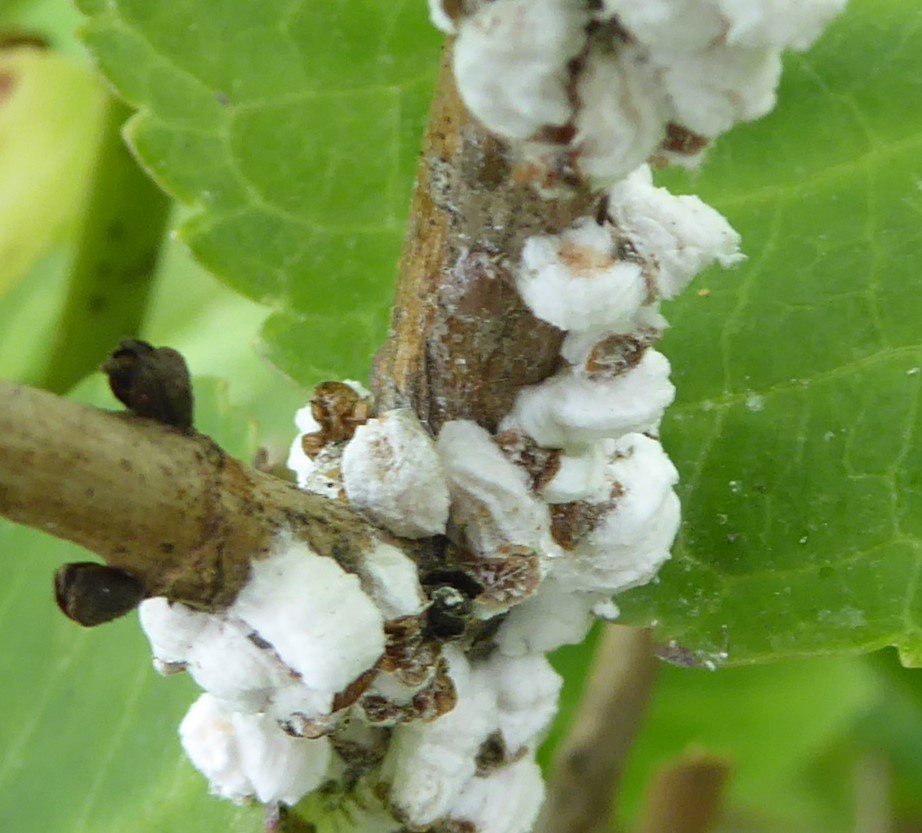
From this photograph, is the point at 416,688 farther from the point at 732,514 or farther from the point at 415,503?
the point at 732,514

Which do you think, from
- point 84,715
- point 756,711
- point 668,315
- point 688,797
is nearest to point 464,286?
point 668,315

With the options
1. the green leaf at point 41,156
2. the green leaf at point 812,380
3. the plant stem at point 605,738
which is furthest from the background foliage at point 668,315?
the plant stem at point 605,738

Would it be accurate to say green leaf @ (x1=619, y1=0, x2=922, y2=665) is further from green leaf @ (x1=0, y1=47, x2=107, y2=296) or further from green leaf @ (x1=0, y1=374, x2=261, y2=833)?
green leaf @ (x1=0, y1=47, x2=107, y2=296)

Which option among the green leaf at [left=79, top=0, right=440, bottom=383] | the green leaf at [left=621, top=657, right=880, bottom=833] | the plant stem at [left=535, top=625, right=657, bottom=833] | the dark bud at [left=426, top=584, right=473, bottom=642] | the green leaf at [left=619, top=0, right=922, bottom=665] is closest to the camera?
the dark bud at [left=426, top=584, right=473, bottom=642]

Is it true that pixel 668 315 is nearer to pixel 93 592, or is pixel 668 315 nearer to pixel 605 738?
pixel 93 592

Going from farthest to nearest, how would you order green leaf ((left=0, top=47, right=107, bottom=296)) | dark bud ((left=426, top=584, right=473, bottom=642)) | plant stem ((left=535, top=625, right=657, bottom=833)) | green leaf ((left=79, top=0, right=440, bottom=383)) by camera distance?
green leaf ((left=0, top=47, right=107, bottom=296)) < plant stem ((left=535, top=625, right=657, bottom=833)) < green leaf ((left=79, top=0, right=440, bottom=383)) < dark bud ((left=426, top=584, right=473, bottom=642))

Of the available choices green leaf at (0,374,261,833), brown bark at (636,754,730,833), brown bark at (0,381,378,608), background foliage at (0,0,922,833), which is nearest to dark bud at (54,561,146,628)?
brown bark at (0,381,378,608)

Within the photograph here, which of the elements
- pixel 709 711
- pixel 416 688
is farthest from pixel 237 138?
pixel 709 711

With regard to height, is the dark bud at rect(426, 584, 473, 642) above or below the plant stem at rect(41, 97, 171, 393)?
above
